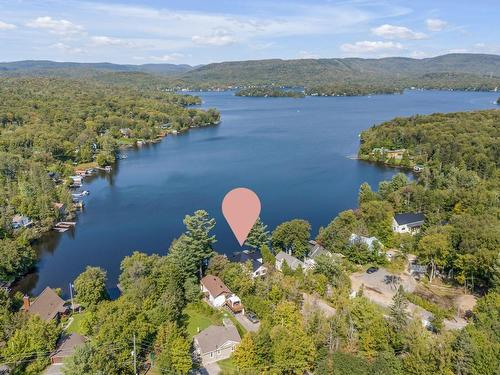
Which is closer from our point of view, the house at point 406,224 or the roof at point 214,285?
the roof at point 214,285

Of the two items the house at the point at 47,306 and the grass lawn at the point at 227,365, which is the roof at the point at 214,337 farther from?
the house at the point at 47,306

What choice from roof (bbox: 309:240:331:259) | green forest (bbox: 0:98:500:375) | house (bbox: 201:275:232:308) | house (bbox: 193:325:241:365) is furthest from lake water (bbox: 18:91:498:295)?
house (bbox: 193:325:241:365)

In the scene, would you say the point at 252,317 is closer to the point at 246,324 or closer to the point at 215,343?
the point at 246,324

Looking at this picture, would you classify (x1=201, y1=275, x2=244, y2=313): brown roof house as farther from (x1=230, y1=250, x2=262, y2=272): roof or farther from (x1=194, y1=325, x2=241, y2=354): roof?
(x1=230, y1=250, x2=262, y2=272): roof

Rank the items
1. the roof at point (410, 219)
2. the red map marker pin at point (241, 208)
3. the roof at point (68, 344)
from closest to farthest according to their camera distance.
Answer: the red map marker pin at point (241, 208) < the roof at point (68, 344) < the roof at point (410, 219)

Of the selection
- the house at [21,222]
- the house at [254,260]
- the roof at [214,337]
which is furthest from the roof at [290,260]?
the house at [21,222]

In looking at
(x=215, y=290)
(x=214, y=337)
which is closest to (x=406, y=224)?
(x=215, y=290)

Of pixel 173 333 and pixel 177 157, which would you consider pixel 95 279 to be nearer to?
pixel 173 333
